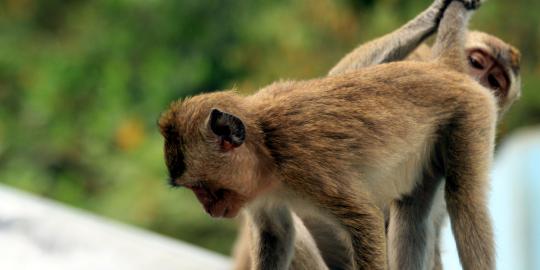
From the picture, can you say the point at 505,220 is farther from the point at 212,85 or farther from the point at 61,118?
the point at 61,118

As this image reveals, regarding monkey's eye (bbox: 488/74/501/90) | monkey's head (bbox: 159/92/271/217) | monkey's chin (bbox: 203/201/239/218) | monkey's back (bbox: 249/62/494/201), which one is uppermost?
monkey's eye (bbox: 488/74/501/90)

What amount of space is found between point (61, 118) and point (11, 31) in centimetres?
115

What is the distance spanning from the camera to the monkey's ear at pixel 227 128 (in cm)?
303

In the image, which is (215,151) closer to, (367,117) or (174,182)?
(174,182)

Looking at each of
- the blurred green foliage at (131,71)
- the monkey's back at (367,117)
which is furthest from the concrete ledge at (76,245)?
the blurred green foliage at (131,71)

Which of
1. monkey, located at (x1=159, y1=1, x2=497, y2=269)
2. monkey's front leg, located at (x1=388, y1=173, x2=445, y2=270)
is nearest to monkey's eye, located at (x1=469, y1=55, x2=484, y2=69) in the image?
monkey, located at (x1=159, y1=1, x2=497, y2=269)

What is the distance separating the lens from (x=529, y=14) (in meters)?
9.18

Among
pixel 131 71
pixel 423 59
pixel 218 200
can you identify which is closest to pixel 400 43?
pixel 423 59

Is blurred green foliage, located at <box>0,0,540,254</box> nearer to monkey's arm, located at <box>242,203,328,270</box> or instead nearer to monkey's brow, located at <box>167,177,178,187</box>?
monkey's arm, located at <box>242,203,328,270</box>

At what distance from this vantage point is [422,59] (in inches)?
155

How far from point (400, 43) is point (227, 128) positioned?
102cm

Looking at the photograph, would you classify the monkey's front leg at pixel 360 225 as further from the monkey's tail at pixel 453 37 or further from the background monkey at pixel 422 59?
the monkey's tail at pixel 453 37

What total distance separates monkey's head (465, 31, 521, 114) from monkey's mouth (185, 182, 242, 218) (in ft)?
4.33

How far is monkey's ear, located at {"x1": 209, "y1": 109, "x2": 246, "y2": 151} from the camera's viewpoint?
9.95ft
